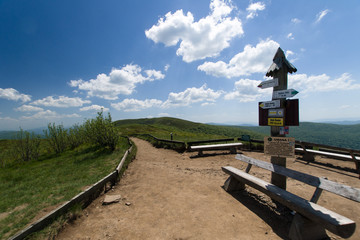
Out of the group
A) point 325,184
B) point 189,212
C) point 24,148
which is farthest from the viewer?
point 24,148

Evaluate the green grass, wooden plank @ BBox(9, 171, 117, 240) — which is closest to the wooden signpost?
wooden plank @ BBox(9, 171, 117, 240)

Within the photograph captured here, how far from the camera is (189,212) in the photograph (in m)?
4.22

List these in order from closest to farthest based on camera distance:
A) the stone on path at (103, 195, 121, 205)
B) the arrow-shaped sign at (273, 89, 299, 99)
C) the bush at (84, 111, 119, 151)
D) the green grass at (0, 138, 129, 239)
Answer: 1. the green grass at (0, 138, 129, 239)
2. the arrow-shaped sign at (273, 89, 299, 99)
3. the stone on path at (103, 195, 121, 205)
4. the bush at (84, 111, 119, 151)

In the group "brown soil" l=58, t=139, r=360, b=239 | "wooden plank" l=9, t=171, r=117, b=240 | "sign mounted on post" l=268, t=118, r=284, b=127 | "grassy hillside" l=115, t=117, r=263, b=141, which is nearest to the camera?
"wooden plank" l=9, t=171, r=117, b=240

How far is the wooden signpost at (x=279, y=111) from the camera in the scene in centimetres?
441

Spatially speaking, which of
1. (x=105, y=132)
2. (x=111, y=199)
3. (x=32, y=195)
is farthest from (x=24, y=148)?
(x=111, y=199)

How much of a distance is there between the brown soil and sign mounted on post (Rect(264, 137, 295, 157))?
1.60 metres

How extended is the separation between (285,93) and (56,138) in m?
21.0

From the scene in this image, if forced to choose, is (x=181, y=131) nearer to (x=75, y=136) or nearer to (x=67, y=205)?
(x=75, y=136)

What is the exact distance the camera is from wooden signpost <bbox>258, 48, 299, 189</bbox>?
4.41 metres

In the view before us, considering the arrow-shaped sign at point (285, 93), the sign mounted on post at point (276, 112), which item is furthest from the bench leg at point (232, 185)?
the arrow-shaped sign at point (285, 93)

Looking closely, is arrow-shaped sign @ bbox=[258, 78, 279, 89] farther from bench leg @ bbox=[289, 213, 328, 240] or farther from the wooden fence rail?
the wooden fence rail

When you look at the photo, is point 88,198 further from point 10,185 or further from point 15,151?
point 15,151

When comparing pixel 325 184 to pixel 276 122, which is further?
pixel 276 122
